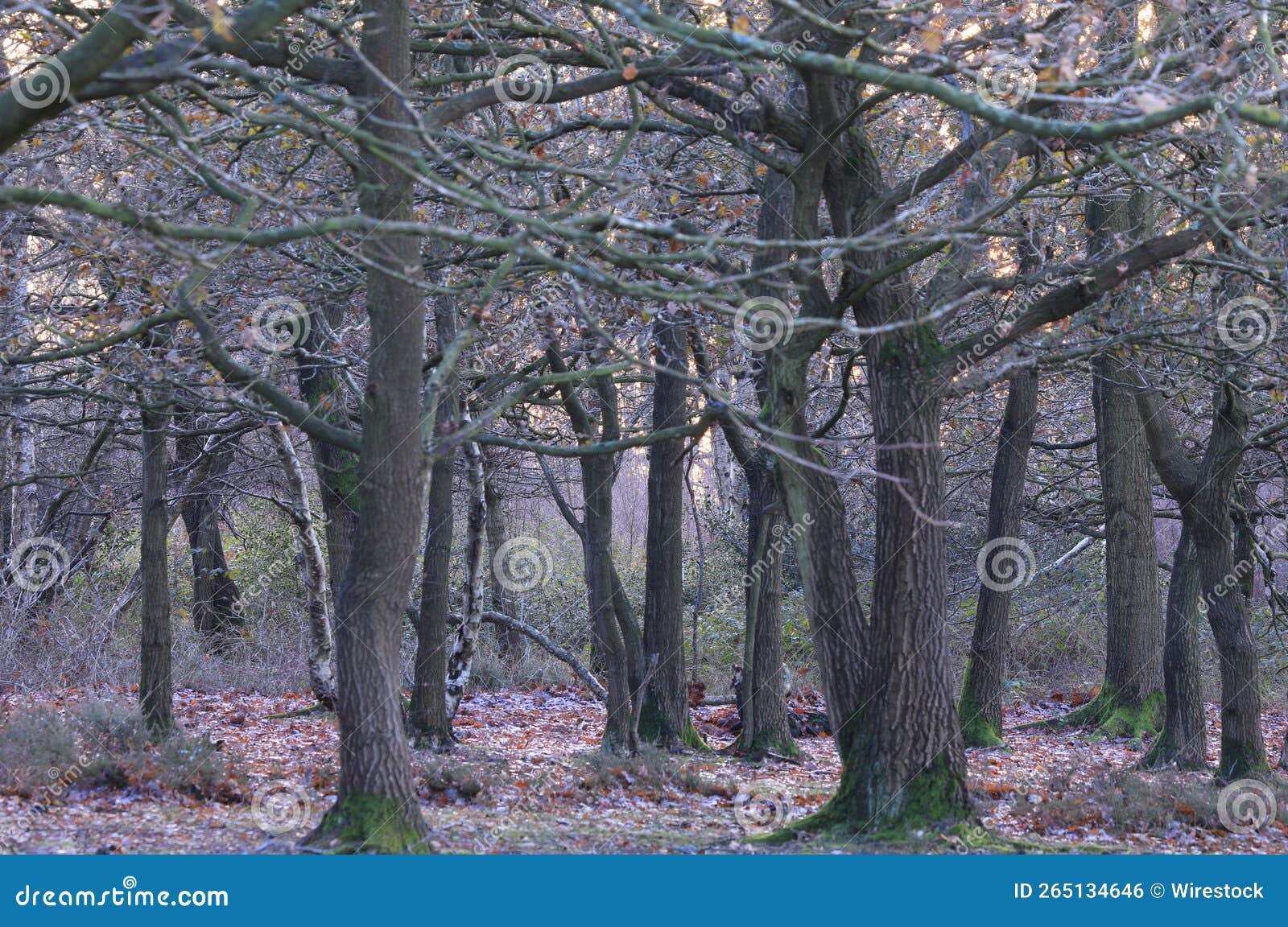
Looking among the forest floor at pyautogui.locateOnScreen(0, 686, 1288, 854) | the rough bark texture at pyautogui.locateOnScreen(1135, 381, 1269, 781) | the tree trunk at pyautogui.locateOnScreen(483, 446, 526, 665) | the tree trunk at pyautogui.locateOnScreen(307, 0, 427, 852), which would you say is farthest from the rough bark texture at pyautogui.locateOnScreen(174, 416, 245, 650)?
the rough bark texture at pyautogui.locateOnScreen(1135, 381, 1269, 781)

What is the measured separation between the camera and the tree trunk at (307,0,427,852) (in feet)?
21.5

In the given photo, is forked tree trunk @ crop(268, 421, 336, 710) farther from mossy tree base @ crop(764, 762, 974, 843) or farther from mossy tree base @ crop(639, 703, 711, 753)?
mossy tree base @ crop(764, 762, 974, 843)

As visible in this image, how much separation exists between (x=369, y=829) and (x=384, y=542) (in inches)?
60.4

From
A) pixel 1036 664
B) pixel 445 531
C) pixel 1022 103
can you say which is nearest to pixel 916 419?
pixel 1022 103

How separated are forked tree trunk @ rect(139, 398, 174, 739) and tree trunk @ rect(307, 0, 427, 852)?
176 inches

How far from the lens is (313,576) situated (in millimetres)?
12195

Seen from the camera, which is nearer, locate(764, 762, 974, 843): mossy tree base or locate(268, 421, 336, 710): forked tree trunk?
locate(764, 762, 974, 843): mossy tree base

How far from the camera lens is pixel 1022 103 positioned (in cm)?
655

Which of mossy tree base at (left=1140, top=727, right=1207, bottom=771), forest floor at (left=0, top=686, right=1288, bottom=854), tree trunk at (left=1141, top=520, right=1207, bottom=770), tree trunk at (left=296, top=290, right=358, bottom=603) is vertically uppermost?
tree trunk at (left=296, top=290, right=358, bottom=603)

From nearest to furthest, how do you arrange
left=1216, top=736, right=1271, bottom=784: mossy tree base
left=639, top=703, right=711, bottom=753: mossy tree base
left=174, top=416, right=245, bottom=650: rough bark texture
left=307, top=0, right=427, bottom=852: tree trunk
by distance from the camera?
left=307, top=0, right=427, bottom=852: tree trunk < left=1216, top=736, right=1271, bottom=784: mossy tree base < left=639, top=703, right=711, bottom=753: mossy tree base < left=174, top=416, right=245, bottom=650: rough bark texture

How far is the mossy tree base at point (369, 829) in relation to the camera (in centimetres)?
638

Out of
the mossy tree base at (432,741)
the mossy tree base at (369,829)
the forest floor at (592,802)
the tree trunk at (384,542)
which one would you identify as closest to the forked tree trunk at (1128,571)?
the forest floor at (592,802)

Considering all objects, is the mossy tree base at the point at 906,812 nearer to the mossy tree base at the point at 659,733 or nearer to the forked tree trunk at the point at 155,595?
the mossy tree base at the point at 659,733

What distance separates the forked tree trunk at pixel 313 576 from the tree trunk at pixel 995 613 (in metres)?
6.92
